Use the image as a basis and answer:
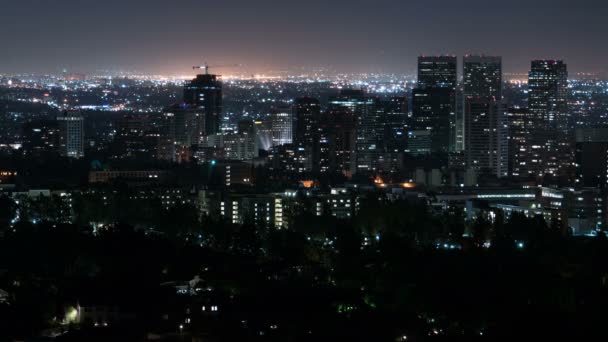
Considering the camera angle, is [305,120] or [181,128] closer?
[305,120]

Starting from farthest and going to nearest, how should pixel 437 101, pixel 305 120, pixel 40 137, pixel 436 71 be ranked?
pixel 436 71, pixel 437 101, pixel 40 137, pixel 305 120

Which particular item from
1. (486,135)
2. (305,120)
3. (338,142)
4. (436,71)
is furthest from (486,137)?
(436,71)

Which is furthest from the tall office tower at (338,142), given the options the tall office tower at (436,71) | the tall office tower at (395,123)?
the tall office tower at (436,71)

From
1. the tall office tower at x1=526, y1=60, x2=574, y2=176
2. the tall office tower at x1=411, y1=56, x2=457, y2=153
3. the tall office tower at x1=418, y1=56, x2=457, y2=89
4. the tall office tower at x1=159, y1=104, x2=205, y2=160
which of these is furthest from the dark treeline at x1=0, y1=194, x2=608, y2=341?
the tall office tower at x1=418, y1=56, x2=457, y2=89

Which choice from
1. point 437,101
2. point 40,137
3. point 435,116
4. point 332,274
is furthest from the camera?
point 437,101

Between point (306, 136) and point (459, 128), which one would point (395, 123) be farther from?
point (306, 136)

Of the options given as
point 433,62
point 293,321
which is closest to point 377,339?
point 293,321

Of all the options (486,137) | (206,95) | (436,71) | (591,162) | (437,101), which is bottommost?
(591,162)

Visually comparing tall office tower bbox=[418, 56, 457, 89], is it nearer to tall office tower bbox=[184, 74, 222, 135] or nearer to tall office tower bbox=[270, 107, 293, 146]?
tall office tower bbox=[270, 107, 293, 146]
